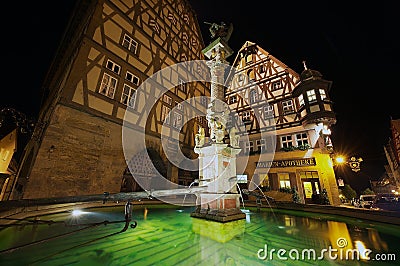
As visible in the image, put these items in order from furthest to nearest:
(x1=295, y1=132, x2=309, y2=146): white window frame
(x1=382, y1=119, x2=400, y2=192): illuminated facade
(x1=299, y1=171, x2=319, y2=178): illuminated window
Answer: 1. (x1=382, y1=119, x2=400, y2=192): illuminated facade
2. (x1=295, y1=132, x2=309, y2=146): white window frame
3. (x1=299, y1=171, x2=319, y2=178): illuminated window

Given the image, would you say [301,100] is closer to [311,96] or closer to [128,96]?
[311,96]

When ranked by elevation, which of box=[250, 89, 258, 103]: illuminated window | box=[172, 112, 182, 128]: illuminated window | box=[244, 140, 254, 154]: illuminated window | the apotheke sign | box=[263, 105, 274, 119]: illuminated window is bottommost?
the apotheke sign

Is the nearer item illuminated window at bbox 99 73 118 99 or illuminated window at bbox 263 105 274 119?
illuminated window at bbox 99 73 118 99

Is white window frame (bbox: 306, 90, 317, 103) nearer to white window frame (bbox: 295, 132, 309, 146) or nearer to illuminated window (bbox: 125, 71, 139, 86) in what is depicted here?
white window frame (bbox: 295, 132, 309, 146)

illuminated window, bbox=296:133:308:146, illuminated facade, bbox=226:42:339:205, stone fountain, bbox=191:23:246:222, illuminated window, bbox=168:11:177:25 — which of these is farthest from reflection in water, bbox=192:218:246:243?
illuminated window, bbox=168:11:177:25

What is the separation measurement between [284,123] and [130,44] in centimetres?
1338

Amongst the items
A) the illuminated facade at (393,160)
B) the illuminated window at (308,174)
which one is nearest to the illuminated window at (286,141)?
the illuminated window at (308,174)

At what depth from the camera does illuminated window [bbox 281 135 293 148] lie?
42.7ft

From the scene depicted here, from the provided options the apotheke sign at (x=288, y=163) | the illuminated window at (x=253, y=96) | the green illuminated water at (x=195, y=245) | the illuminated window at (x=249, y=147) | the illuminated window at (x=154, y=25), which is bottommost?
the green illuminated water at (x=195, y=245)

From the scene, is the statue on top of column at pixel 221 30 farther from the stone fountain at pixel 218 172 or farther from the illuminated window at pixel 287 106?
the illuminated window at pixel 287 106

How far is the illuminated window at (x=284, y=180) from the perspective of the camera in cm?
1300

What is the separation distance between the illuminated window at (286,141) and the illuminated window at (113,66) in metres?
13.4

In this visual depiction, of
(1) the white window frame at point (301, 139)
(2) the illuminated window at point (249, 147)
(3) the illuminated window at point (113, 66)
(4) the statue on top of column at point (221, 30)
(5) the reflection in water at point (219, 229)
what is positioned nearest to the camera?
(5) the reflection in water at point (219, 229)

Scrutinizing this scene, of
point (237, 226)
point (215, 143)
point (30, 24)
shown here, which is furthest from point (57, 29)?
point (237, 226)
